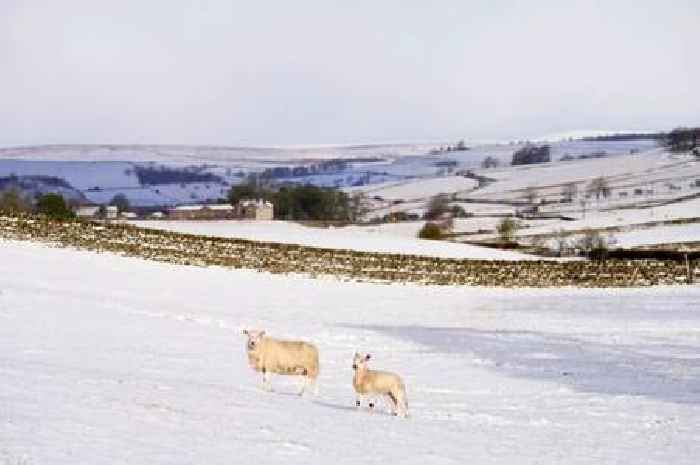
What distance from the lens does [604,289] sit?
63250 millimetres

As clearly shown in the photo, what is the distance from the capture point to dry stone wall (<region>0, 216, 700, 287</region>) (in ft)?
216

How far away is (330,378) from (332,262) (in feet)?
157

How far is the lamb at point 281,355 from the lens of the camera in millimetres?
19188

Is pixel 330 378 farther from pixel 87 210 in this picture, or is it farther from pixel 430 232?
pixel 87 210

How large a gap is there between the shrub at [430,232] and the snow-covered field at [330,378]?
90852 mm

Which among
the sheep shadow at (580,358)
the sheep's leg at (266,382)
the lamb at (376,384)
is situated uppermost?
the lamb at (376,384)

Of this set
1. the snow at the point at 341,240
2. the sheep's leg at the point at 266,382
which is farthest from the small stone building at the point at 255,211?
the sheep's leg at the point at 266,382

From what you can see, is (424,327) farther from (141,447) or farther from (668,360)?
(141,447)

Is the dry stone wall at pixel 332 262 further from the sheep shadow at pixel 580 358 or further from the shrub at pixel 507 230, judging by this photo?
the shrub at pixel 507 230

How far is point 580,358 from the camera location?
31.1 m

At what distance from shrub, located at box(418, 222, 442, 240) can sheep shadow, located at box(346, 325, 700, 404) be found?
340ft

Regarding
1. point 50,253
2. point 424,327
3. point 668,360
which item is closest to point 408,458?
point 668,360

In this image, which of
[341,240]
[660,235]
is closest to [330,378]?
[341,240]

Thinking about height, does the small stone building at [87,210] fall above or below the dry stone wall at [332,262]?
above
